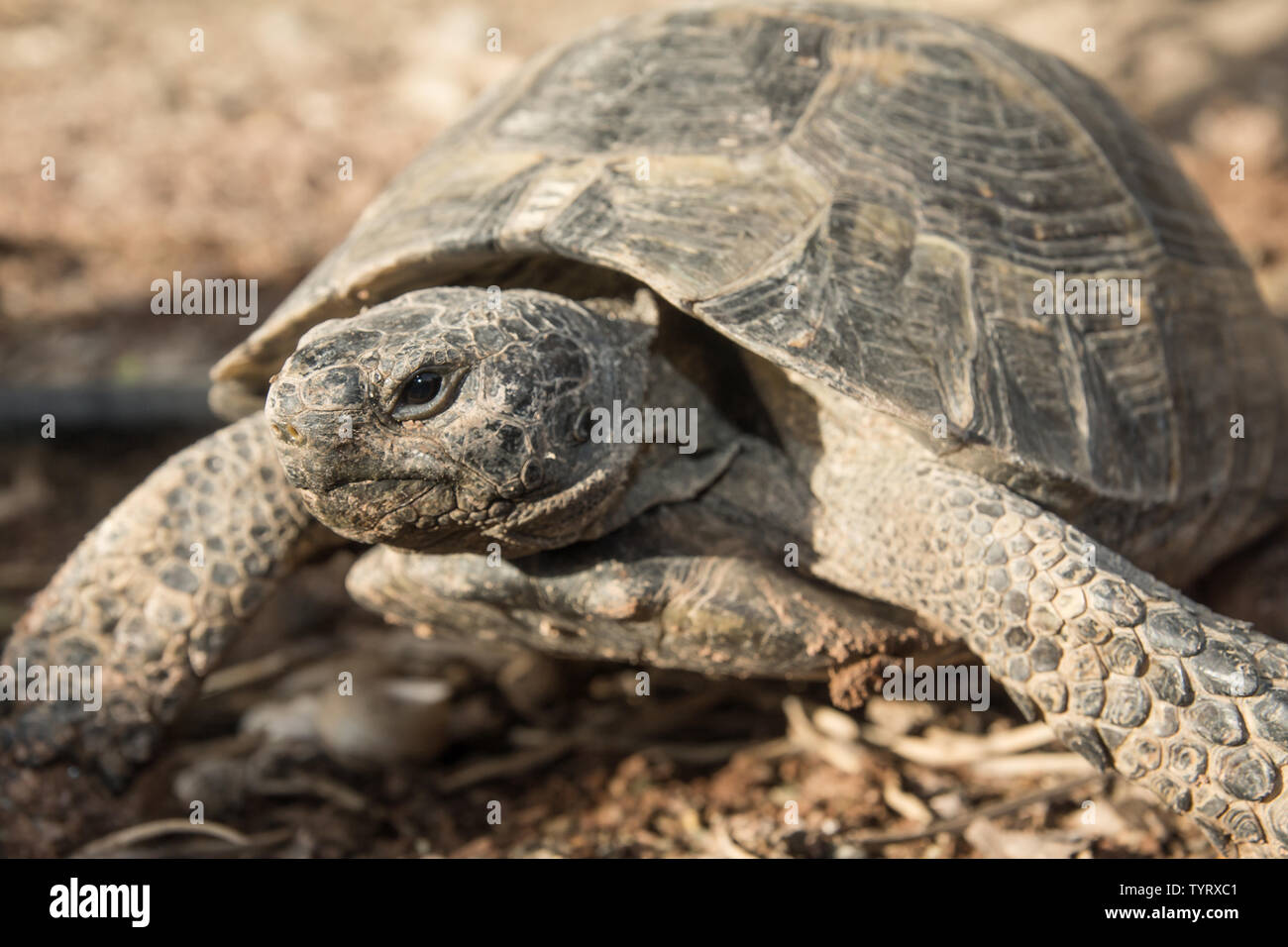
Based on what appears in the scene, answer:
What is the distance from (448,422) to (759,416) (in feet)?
3.36

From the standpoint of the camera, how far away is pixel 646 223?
261 centimetres

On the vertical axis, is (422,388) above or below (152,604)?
above

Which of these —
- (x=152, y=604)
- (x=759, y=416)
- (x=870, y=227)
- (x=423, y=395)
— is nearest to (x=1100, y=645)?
(x=759, y=416)

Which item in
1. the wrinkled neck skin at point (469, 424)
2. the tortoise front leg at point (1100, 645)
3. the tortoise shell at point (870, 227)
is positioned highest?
the tortoise shell at point (870, 227)

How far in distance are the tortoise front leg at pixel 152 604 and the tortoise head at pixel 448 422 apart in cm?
84

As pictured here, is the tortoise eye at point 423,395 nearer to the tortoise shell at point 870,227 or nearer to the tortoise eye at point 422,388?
the tortoise eye at point 422,388

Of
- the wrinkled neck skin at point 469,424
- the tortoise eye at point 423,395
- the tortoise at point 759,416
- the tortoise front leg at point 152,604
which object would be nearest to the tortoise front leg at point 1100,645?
the tortoise at point 759,416

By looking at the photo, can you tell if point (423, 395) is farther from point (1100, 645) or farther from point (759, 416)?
point (1100, 645)

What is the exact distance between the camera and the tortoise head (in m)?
2.10

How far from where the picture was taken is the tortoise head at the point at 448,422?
6.89 feet

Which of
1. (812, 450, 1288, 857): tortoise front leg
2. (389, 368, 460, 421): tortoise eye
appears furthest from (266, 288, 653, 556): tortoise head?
(812, 450, 1288, 857): tortoise front leg

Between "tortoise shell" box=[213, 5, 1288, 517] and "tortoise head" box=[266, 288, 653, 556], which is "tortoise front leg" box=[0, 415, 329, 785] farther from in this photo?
"tortoise head" box=[266, 288, 653, 556]

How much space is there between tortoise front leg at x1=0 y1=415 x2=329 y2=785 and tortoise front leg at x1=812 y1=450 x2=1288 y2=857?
1741 millimetres

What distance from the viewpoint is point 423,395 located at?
216 centimetres
